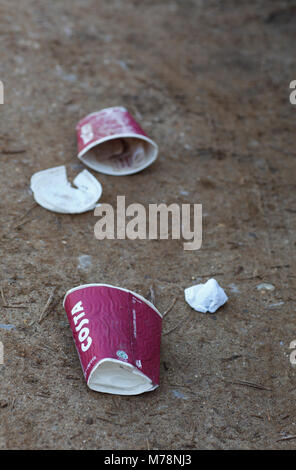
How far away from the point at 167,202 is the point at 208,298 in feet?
2.91

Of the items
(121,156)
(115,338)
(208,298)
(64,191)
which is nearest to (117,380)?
(115,338)

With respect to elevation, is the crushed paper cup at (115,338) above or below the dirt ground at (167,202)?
above

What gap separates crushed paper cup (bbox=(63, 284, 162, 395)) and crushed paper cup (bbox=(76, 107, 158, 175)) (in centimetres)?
129

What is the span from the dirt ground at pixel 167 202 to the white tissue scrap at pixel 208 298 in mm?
39

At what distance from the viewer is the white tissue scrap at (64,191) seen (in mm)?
2920

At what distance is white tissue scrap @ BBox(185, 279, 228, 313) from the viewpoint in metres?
2.43

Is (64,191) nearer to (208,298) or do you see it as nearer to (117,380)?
(208,298)

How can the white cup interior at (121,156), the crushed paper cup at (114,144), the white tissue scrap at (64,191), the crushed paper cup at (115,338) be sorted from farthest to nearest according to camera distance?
the white cup interior at (121,156) < the crushed paper cup at (114,144) < the white tissue scrap at (64,191) < the crushed paper cup at (115,338)

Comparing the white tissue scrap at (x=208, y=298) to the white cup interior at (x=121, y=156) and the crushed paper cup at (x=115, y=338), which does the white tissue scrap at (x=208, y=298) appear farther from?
the white cup interior at (x=121, y=156)

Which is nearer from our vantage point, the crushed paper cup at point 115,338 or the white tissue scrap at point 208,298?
the crushed paper cup at point 115,338

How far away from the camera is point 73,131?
11.7 feet

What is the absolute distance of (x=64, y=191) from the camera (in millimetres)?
3037

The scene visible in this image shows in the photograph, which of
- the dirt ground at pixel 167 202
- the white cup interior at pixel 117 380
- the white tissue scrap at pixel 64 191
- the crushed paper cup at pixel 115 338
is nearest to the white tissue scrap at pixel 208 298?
the dirt ground at pixel 167 202
